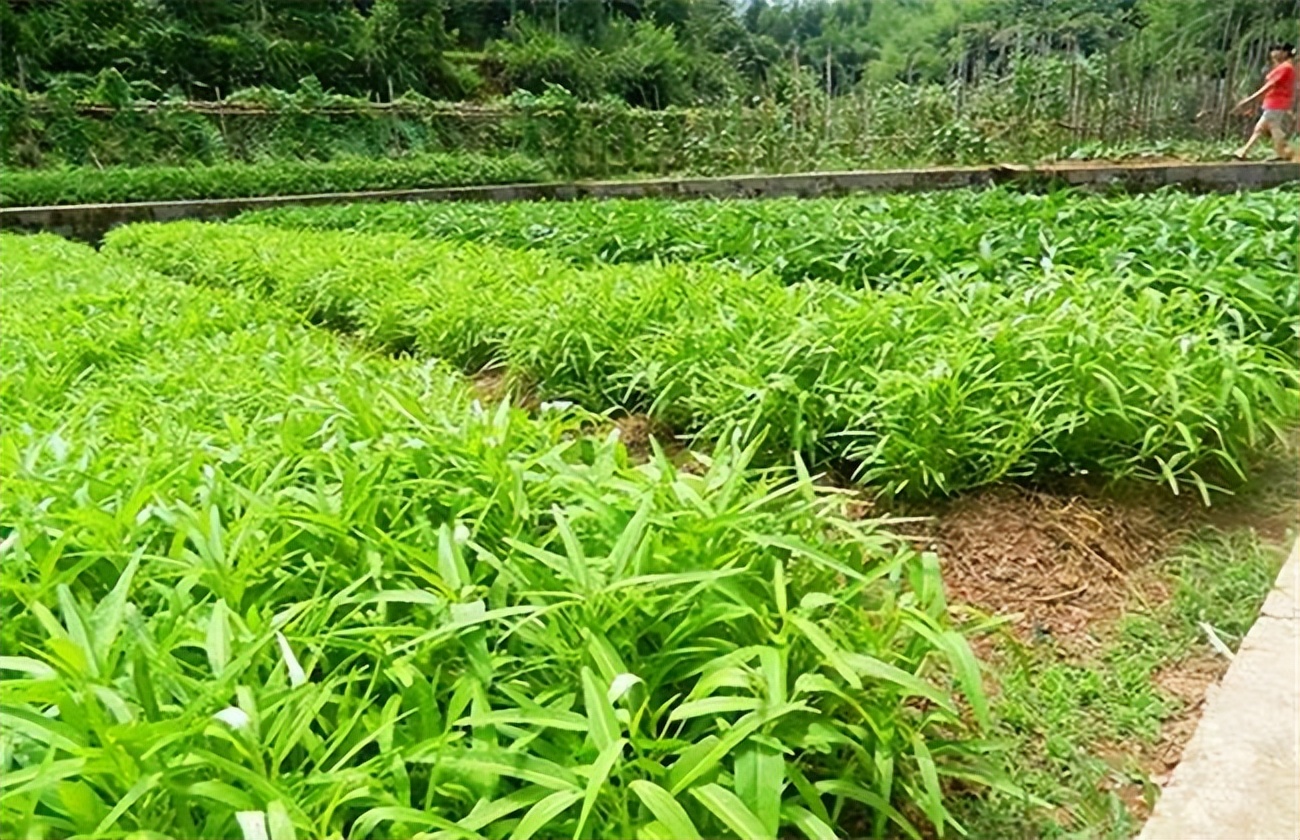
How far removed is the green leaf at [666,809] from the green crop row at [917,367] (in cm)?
89

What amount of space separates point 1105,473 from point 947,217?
2.32m

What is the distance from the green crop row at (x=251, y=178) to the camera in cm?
895

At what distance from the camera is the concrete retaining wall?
6.25 m

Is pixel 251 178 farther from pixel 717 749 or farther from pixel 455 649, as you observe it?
pixel 717 749

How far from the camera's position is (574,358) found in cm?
223

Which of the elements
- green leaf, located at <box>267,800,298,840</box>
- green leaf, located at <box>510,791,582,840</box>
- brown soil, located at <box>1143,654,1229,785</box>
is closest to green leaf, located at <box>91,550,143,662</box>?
green leaf, located at <box>267,800,298,840</box>

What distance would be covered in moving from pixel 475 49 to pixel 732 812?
524 inches

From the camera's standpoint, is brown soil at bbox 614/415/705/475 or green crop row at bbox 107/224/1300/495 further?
brown soil at bbox 614/415/705/475

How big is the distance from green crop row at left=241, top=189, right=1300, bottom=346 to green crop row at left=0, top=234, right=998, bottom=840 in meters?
1.53

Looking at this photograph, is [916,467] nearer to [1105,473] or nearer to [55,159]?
[1105,473]

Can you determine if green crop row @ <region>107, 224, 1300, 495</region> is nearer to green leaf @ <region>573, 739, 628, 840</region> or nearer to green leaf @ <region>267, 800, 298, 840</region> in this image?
green leaf @ <region>573, 739, 628, 840</region>

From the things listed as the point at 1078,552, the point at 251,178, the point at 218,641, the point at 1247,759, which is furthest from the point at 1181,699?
the point at 251,178

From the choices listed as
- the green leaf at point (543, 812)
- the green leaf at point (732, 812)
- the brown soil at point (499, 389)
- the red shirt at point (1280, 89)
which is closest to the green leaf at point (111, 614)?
the green leaf at point (543, 812)

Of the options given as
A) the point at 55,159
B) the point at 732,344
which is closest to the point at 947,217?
the point at 732,344
